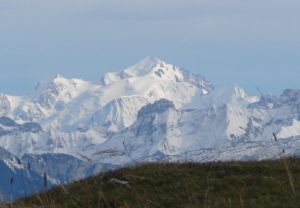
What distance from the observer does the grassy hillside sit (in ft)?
55.1

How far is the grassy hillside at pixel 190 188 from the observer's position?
16781mm

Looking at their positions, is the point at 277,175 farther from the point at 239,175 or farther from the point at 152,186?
the point at 152,186

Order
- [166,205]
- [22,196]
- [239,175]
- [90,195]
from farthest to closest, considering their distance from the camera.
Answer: [22,196], [239,175], [90,195], [166,205]

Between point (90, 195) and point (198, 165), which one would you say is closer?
point (90, 195)

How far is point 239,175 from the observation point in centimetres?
2019

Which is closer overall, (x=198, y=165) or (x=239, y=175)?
(x=239, y=175)

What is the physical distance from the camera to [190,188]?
61.2 feet

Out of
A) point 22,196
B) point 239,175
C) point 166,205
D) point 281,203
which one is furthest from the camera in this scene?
point 22,196

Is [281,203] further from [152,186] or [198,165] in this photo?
[198,165]

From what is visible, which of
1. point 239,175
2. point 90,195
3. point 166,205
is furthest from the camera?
point 239,175

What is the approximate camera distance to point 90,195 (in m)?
18.7

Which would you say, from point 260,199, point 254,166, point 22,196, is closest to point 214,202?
point 260,199

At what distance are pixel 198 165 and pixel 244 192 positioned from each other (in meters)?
4.17

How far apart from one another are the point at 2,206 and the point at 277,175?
23.0 ft
